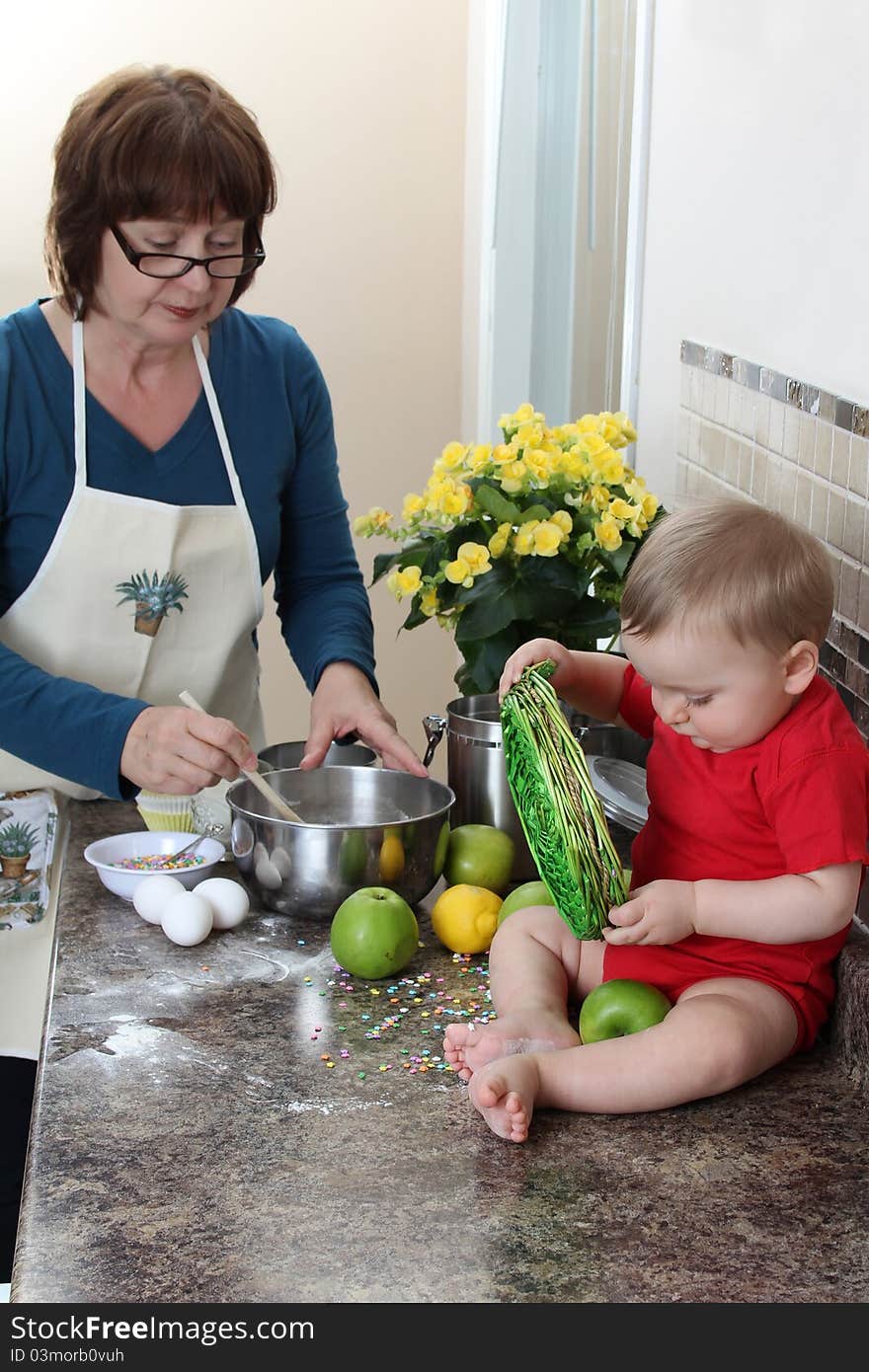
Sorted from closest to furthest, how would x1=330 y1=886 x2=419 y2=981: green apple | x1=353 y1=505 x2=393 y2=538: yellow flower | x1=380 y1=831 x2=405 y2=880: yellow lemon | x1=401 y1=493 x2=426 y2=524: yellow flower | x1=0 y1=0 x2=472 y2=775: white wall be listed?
x1=330 y1=886 x2=419 y2=981: green apple < x1=380 y1=831 x2=405 y2=880: yellow lemon < x1=401 y1=493 x2=426 y2=524: yellow flower < x1=353 y1=505 x2=393 y2=538: yellow flower < x1=0 y1=0 x2=472 y2=775: white wall

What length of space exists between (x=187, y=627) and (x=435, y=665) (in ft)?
7.39

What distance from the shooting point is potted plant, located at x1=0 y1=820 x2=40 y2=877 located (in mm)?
1506

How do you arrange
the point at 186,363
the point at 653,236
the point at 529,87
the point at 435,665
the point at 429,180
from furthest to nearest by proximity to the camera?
the point at 435,665 → the point at 429,180 → the point at 529,87 → the point at 653,236 → the point at 186,363

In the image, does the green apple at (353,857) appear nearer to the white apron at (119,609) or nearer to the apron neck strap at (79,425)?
the white apron at (119,609)

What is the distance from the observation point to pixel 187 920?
1223mm

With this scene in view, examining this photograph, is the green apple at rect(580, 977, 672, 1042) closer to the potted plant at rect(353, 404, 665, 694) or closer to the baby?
the baby

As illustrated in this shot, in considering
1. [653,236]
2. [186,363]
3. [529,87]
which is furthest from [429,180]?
[186,363]

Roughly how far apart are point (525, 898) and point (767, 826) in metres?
0.24

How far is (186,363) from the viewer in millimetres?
1626

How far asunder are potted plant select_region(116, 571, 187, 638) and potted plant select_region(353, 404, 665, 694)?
260 millimetres

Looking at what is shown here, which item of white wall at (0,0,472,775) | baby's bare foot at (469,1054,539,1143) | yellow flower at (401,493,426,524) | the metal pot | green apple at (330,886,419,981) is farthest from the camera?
white wall at (0,0,472,775)

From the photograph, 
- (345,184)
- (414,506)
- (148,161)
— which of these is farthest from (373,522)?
(345,184)

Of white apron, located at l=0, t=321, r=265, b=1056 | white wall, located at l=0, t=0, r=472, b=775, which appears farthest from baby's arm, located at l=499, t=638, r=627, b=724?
white wall, located at l=0, t=0, r=472, b=775

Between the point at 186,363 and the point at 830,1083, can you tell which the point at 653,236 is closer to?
the point at 186,363
